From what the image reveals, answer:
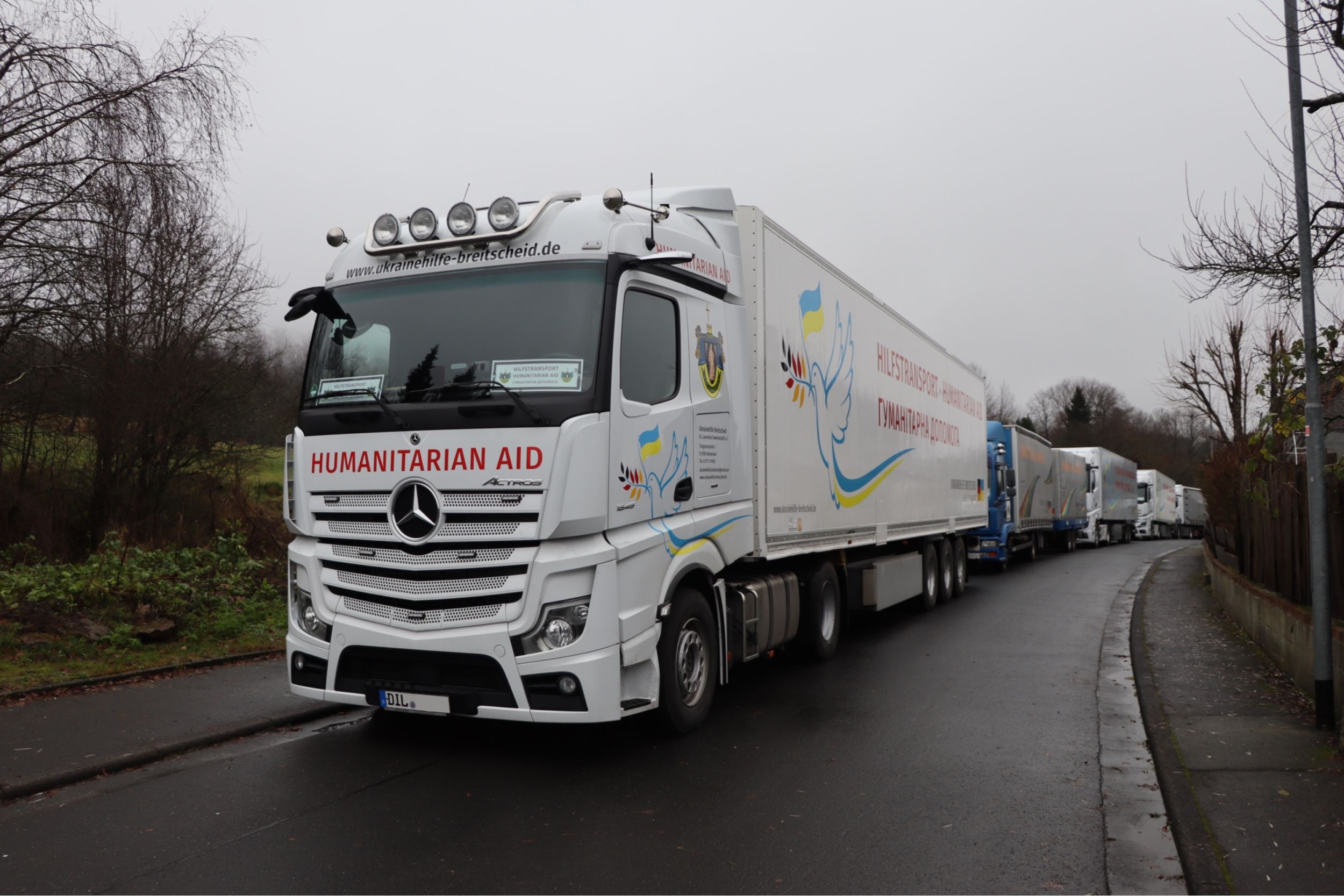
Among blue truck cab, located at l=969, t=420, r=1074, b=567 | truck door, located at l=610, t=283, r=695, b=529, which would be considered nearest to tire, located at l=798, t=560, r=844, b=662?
truck door, located at l=610, t=283, r=695, b=529

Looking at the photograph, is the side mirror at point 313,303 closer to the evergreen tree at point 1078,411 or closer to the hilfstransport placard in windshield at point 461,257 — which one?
the hilfstransport placard in windshield at point 461,257

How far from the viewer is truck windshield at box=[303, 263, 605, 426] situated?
19.2 feet

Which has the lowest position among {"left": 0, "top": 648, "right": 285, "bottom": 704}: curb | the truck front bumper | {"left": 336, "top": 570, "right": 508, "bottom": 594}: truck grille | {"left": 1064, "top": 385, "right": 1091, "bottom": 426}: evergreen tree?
{"left": 0, "top": 648, "right": 285, "bottom": 704}: curb

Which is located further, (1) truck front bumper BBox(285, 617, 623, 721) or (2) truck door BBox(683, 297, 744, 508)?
(2) truck door BBox(683, 297, 744, 508)

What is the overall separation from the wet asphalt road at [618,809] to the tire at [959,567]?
329 inches

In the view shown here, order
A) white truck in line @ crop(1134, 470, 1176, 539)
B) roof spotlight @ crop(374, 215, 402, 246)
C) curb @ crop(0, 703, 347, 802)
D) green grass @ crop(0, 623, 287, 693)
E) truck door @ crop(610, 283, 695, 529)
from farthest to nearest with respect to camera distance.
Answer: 1. white truck in line @ crop(1134, 470, 1176, 539)
2. green grass @ crop(0, 623, 287, 693)
3. roof spotlight @ crop(374, 215, 402, 246)
4. truck door @ crop(610, 283, 695, 529)
5. curb @ crop(0, 703, 347, 802)

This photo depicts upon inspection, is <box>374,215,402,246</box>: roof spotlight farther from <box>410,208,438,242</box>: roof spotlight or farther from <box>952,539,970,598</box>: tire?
<box>952,539,970,598</box>: tire

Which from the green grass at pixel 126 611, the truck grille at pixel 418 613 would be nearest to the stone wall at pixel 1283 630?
the truck grille at pixel 418 613

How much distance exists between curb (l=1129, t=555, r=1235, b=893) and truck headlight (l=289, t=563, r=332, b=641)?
186 inches

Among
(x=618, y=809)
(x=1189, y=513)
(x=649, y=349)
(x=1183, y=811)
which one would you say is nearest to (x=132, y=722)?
(x=618, y=809)

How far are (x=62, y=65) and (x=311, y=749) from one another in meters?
8.06

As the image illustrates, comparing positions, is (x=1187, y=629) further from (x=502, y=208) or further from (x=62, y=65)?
(x=62, y=65)

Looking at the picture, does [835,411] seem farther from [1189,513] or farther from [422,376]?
[1189,513]

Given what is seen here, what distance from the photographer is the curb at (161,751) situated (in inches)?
212
